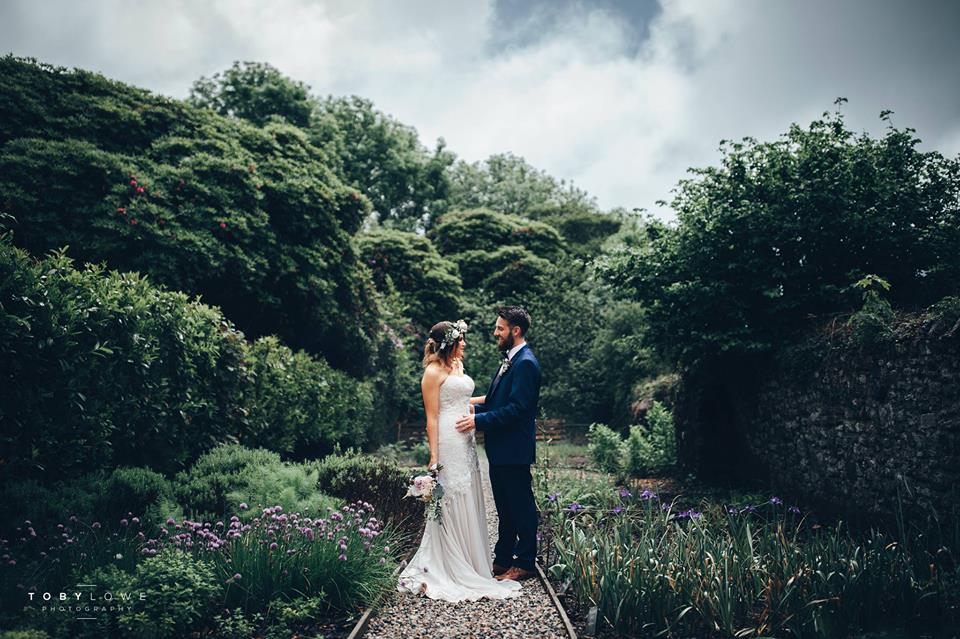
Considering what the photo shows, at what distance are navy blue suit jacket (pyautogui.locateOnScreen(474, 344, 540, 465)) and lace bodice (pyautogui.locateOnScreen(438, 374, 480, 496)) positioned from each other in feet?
0.75

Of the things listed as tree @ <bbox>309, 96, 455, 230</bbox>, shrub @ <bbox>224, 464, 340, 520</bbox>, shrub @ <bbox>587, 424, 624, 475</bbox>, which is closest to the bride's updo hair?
shrub @ <bbox>224, 464, 340, 520</bbox>

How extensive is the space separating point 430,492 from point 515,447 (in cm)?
78

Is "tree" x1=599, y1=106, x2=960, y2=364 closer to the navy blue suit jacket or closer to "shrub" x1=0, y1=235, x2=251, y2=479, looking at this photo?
the navy blue suit jacket

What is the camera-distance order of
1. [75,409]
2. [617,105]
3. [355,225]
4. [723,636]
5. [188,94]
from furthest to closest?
[188,94], [355,225], [617,105], [75,409], [723,636]

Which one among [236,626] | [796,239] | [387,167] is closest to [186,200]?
[236,626]

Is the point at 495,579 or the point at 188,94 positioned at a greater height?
the point at 188,94

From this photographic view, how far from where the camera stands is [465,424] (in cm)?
509

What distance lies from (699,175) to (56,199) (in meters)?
9.27

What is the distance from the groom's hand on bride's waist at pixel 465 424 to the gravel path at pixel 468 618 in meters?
1.31

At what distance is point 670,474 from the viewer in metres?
10.4

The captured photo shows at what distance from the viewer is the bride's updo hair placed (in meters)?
5.20

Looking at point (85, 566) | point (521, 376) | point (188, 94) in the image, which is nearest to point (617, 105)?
point (521, 376)

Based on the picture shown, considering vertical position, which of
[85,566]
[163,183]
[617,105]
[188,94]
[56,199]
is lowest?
[85,566]

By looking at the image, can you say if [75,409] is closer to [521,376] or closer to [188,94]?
[521,376]
